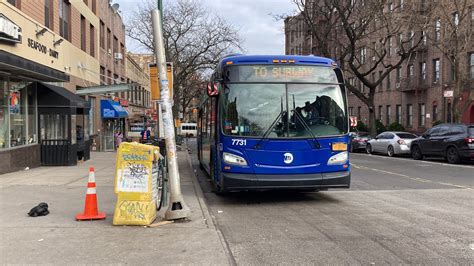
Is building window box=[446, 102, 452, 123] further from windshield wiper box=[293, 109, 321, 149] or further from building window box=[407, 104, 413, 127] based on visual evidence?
windshield wiper box=[293, 109, 321, 149]

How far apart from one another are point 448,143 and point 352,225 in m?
14.4

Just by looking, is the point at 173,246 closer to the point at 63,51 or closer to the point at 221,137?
the point at 221,137

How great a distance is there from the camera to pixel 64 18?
2067 centimetres

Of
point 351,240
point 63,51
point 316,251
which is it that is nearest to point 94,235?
point 316,251

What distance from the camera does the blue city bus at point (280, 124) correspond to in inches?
345

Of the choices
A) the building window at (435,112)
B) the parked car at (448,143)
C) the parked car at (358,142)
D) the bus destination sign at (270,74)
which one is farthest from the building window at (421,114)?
the bus destination sign at (270,74)

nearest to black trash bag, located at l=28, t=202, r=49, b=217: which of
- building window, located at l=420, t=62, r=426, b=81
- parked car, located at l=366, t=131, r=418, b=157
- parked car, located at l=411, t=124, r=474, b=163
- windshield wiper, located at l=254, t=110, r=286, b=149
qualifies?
windshield wiper, located at l=254, t=110, r=286, b=149

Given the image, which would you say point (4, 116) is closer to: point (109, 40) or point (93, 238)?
point (93, 238)

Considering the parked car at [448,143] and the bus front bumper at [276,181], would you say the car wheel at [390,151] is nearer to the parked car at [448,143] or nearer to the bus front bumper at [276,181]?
the parked car at [448,143]

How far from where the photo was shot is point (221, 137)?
8977mm

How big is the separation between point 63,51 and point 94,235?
48.0ft

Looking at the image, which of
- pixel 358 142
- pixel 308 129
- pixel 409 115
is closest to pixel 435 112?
pixel 409 115

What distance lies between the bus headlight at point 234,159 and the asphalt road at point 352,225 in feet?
2.93

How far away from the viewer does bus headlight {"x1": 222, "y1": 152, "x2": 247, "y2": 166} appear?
28.7ft
